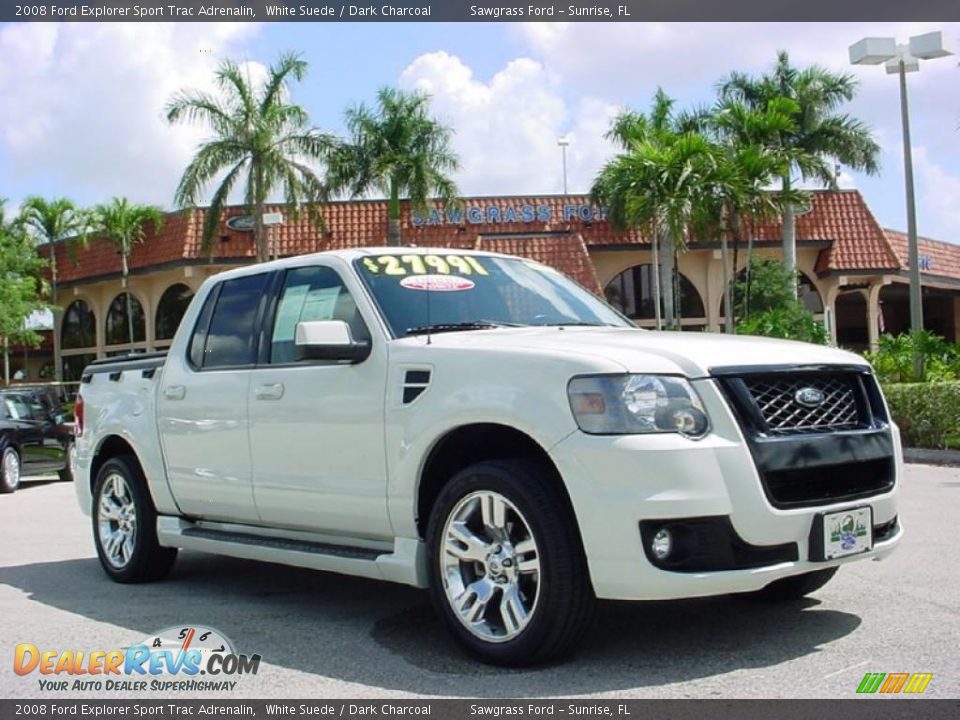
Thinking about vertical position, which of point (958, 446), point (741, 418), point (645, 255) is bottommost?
point (958, 446)

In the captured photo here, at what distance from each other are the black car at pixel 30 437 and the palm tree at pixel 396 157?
51.2 ft

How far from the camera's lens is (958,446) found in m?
16.5

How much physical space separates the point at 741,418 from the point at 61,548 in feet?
22.4

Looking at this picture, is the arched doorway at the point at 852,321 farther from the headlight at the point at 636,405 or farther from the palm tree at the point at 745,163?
the headlight at the point at 636,405

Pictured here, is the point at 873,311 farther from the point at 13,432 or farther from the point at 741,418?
the point at 741,418

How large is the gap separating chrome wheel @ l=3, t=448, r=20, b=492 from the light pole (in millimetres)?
15019

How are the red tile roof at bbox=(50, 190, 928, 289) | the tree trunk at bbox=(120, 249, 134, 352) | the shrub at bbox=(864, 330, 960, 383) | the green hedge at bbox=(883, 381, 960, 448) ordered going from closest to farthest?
the green hedge at bbox=(883, 381, 960, 448) → the shrub at bbox=(864, 330, 960, 383) → the red tile roof at bbox=(50, 190, 928, 289) → the tree trunk at bbox=(120, 249, 134, 352)

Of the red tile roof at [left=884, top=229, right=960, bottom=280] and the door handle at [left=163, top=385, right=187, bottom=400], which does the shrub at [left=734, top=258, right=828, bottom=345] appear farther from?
the door handle at [left=163, top=385, right=187, bottom=400]

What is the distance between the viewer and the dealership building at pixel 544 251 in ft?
111

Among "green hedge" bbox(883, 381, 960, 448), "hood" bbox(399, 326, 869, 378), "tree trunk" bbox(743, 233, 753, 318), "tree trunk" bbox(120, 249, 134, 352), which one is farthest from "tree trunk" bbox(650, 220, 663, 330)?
"hood" bbox(399, 326, 869, 378)

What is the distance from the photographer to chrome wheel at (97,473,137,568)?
7.51 meters

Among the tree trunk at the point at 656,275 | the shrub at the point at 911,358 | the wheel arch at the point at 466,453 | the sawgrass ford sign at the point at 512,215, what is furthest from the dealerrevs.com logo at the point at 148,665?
the sawgrass ford sign at the point at 512,215

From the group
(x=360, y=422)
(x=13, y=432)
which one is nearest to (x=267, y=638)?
(x=360, y=422)

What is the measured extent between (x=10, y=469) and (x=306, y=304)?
38.9 ft
